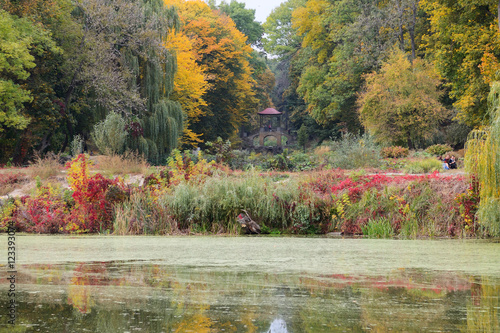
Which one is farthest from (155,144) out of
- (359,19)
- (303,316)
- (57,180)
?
(303,316)

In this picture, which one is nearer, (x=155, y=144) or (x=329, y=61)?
(x=155, y=144)

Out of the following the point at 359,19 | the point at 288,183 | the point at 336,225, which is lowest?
the point at 336,225

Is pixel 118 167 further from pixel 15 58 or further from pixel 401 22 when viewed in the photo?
pixel 401 22

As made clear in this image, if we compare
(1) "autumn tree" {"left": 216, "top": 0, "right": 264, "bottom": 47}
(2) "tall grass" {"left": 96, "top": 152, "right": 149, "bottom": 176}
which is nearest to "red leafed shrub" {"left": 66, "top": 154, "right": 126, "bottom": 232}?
(2) "tall grass" {"left": 96, "top": 152, "right": 149, "bottom": 176}

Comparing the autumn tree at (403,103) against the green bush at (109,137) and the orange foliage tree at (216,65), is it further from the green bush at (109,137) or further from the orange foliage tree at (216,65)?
the green bush at (109,137)

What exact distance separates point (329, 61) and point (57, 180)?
97.6 feet

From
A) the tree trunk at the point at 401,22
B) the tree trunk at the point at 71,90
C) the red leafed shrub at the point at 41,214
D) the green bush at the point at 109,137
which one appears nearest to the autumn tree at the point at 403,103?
the tree trunk at the point at 401,22

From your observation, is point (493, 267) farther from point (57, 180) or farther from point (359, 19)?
point (359, 19)

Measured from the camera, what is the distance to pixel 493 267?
17.9 ft

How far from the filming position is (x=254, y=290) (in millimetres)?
4152

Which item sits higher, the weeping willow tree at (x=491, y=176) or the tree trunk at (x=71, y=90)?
the tree trunk at (x=71, y=90)

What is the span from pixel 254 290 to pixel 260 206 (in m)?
6.89

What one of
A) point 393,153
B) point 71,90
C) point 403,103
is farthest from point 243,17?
point 393,153

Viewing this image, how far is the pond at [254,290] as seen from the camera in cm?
308
